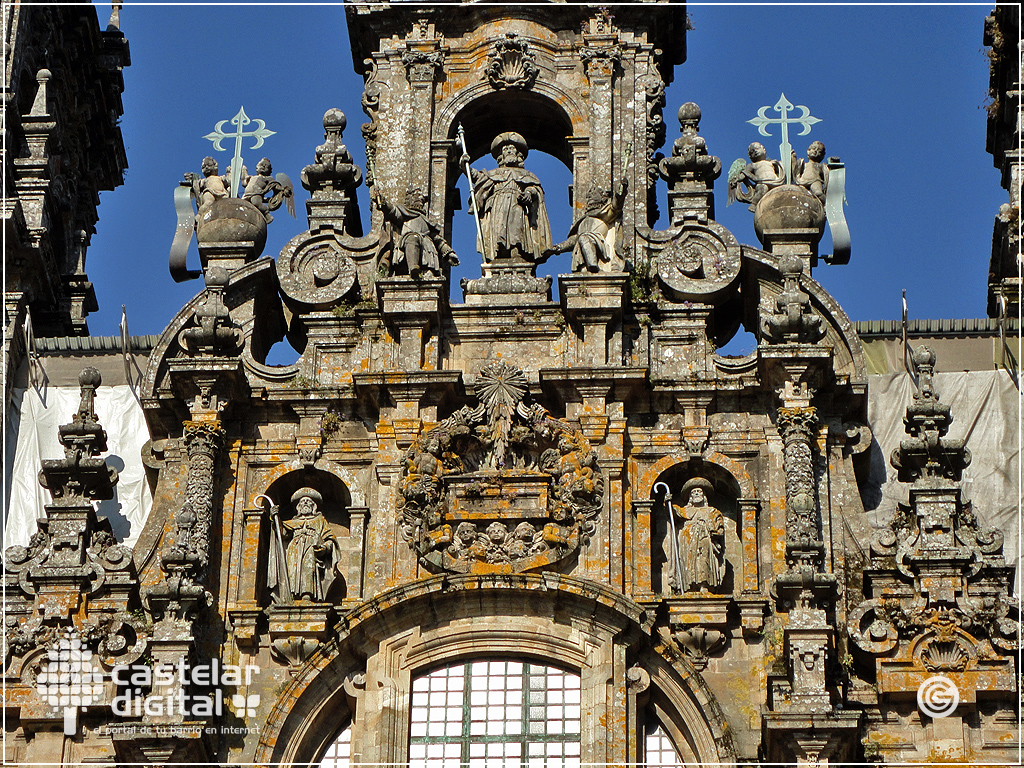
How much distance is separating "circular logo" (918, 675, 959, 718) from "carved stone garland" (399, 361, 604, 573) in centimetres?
463

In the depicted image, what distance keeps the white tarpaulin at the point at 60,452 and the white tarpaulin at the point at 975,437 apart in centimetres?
988

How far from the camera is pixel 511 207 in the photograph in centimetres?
3372

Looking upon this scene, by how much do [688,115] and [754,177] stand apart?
1.34m

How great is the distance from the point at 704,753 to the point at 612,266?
7161 mm

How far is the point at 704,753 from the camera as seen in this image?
28.8 metres

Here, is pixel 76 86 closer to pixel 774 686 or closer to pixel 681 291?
pixel 681 291

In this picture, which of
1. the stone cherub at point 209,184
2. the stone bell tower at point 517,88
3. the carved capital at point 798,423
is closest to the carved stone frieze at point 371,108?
the stone bell tower at point 517,88

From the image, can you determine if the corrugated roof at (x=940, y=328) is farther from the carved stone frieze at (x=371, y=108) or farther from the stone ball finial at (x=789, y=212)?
the carved stone frieze at (x=371, y=108)

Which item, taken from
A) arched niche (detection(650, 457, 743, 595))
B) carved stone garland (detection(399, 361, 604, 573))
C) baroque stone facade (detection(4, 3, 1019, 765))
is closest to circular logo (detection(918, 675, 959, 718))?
baroque stone facade (detection(4, 3, 1019, 765))

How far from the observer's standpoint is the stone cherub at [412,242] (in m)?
32.8

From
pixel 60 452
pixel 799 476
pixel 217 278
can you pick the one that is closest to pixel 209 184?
pixel 217 278

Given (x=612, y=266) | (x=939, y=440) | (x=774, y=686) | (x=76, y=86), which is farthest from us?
(x=76, y=86)

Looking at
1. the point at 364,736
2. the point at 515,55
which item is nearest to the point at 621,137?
the point at 515,55

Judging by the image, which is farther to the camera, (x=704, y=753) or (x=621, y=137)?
(x=621, y=137)
